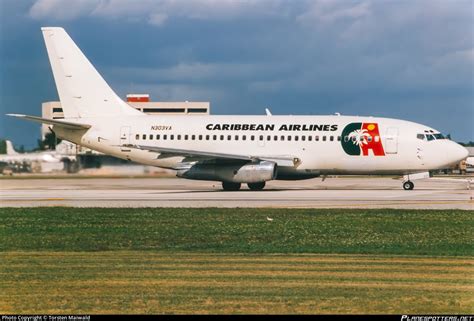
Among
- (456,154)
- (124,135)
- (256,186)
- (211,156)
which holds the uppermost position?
(124,135)

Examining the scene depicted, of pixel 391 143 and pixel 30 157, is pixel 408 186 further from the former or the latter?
pixel 30 157

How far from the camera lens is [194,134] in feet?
155

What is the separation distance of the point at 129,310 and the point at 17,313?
152cm

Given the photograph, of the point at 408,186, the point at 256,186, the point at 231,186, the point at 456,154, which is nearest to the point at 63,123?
the point at 231,186

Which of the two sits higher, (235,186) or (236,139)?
(236,139)

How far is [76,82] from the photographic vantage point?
49.3 m

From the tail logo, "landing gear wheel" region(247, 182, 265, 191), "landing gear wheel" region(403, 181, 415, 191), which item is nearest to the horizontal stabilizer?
A: "landing gear wheel" region(247, 182, 265, 191)

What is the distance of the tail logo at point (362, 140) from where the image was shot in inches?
1738

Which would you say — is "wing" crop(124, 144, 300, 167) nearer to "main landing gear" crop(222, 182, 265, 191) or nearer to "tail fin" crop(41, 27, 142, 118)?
"main landing gear" crop(222, 182, 265, 191)

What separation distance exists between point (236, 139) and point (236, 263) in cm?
2960

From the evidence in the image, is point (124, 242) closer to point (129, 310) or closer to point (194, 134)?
point (129, 310)

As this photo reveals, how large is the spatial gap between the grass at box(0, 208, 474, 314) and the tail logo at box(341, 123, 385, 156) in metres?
16.4

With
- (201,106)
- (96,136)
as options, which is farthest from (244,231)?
(201,106)

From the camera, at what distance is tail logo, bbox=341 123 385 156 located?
145 feet
